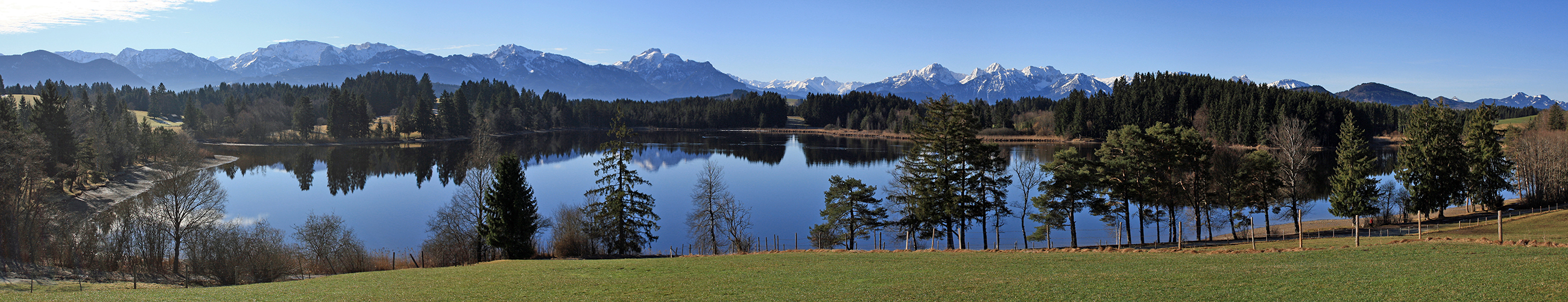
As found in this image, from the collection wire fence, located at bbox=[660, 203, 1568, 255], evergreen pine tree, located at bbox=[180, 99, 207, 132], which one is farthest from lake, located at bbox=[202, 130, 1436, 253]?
evergreen pine tree, located at bbox=[180, 99, 207, 132]

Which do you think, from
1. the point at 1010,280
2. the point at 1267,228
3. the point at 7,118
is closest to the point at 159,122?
the point at 7,118

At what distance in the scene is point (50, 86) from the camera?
200 ft

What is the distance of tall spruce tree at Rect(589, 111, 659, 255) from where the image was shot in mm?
36969

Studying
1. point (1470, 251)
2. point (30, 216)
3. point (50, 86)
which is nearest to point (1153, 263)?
point (1470, 251)

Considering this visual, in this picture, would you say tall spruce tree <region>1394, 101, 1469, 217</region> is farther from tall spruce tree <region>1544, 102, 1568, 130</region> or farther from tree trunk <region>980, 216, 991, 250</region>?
tall spruce tree <region>1544, 102, 1568, 130</region>

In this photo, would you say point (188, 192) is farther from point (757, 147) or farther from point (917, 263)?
point (757, 147)

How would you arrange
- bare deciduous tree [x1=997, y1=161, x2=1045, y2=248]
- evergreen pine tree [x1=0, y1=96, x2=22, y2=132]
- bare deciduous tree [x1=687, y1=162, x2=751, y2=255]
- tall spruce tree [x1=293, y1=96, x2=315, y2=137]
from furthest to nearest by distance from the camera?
tall spruce tree [x1=293, y1=96, x2=315, y2=137] < evergreen pine tree [x1=0, y1=96, x2=22, y2=132] < bare deciduous tree [x1=997, y1=161, x2=1045, y2=248] < bare deciduous tree [x1=687, y1=162, x2=751, y2=255]

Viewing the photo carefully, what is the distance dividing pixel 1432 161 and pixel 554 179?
65.6 metres

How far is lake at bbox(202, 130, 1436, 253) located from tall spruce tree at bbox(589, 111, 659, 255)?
7.07ft

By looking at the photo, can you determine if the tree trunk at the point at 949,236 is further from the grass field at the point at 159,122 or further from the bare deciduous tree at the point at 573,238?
the grass field at the point at 159,122

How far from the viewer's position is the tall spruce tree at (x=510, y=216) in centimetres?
3291

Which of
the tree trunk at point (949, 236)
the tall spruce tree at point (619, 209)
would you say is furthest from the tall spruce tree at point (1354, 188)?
the tall spruce tree at point (619, 209)

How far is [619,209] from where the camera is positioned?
3691 centimetres

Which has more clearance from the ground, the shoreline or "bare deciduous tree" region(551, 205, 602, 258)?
the shoreline
